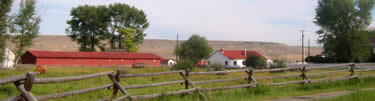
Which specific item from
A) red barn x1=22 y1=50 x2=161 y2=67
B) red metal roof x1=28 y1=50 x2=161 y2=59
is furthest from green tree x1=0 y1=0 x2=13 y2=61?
red metal roof x1=28 y1=50 x2=161 y2=59

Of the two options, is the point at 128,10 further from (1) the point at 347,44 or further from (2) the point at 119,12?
(1) the point at 347,44

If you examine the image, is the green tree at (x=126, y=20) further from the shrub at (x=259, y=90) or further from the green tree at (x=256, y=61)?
the shrub at (x=259, y=90)

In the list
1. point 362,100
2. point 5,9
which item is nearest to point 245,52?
point 5,9

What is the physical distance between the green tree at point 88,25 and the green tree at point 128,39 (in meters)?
4.56

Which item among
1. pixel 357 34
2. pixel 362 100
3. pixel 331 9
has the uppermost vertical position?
pixel 331 9

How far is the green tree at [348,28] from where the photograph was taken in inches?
1845

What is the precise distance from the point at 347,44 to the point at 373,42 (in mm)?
10015

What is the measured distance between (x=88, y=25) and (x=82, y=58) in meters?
15.5

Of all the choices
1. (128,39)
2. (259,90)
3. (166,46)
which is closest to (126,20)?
(128,39)

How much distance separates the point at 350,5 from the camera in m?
47.4

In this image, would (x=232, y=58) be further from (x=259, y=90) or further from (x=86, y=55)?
(x=259, y=90)

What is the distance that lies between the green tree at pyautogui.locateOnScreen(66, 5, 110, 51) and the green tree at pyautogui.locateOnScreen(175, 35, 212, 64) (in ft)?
61.7

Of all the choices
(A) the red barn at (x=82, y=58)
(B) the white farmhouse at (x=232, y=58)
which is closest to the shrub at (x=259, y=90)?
(A) the red barn at (x=82, y=58)

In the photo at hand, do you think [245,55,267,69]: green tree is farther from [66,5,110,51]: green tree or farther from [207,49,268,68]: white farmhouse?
[66,5,110,51]: green tree
